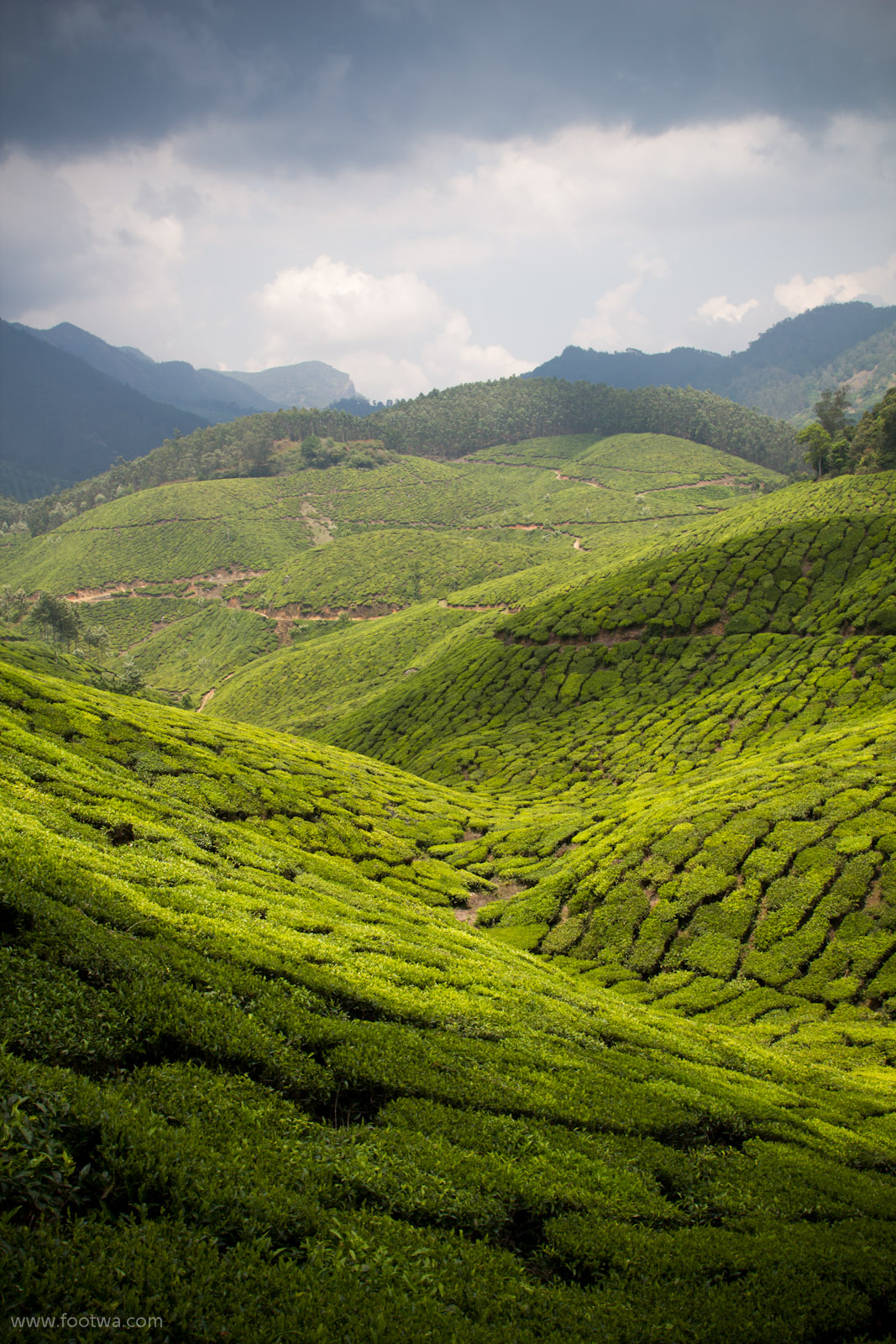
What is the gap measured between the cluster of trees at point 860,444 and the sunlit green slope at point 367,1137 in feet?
257

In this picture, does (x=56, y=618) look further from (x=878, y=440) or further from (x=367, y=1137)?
(x=878, y=440)

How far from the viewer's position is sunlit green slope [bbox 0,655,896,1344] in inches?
201

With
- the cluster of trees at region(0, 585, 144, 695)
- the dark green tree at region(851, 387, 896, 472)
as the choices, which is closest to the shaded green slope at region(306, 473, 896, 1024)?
the dark green tree at region(851, 387, 896, 472)

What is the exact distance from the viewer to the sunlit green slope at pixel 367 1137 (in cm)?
510

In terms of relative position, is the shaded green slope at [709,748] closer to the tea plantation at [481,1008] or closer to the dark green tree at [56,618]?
the tea plantation at [481,1008]

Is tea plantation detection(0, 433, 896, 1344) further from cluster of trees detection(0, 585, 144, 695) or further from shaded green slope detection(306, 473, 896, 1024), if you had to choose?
cluster of trees detection(0, 585, 144, 695)

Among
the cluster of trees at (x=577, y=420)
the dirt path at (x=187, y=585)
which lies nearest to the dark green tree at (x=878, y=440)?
the dirt path at (x=187, y=585)

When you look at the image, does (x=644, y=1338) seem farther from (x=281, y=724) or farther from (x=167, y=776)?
(x=281, y=724)

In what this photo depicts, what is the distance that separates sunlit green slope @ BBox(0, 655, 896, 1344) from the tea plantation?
1.8 inches

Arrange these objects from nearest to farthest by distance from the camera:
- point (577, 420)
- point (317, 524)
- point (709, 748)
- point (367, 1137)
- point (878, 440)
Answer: point (367, 1137) → point (709, 748) → point (878, 440) → point (317, 524) → point (577, 420)

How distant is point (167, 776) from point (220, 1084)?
14.6 metres

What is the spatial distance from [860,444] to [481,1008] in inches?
3668

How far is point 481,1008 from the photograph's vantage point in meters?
11.3

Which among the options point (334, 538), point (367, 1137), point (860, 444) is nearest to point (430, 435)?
point (334, 538)
